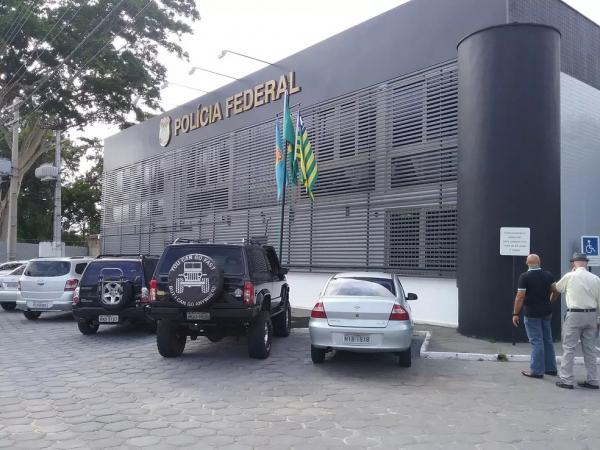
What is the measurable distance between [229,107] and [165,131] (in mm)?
5268

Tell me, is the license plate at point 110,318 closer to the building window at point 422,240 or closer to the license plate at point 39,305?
the license plate at point 39,305

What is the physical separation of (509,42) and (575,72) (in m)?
3.57

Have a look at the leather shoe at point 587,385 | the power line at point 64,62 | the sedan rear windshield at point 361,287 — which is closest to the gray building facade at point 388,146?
the sedan rear windshield at point 361,287

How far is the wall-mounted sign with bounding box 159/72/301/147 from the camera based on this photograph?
18.4m

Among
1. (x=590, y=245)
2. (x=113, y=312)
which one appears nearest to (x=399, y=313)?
(x=590, y=245)

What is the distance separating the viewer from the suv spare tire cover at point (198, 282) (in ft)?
27.9

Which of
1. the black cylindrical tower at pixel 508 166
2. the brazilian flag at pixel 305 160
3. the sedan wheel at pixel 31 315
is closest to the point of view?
the black cylindrical tower at pixel 508 166

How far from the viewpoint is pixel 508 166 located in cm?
1086

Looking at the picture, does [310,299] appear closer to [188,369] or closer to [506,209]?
[506,209]

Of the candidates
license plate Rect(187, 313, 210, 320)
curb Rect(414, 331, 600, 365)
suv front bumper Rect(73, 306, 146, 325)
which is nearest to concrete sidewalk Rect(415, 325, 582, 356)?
curb Rect(414, 331, 600, 365)

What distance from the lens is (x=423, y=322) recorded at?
13.5m

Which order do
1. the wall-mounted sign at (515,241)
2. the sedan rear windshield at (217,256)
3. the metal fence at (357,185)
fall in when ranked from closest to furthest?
the sedan rear windshield at (217,256)
the wall-mounted sign at (515,241)
the metal fence at (357,185)

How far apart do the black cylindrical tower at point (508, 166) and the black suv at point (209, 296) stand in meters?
4.44

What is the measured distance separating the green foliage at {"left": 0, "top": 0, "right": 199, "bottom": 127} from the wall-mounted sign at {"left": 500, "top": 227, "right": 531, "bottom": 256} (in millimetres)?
14910
